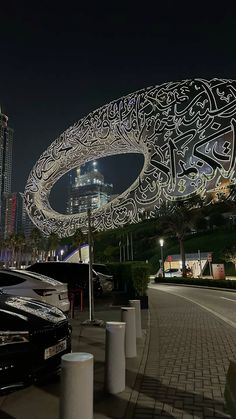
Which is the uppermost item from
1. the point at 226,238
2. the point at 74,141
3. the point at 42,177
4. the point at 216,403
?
the point at 74,141

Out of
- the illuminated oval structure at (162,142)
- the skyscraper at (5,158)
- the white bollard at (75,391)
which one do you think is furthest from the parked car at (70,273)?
the skyscraper at (5,158)

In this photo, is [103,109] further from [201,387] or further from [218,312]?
[201,387]

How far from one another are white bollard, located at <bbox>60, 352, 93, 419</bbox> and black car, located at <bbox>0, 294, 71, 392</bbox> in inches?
47.7

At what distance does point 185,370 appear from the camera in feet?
21.3

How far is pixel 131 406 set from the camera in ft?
15.7

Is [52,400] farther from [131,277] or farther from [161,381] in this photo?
[131,277]

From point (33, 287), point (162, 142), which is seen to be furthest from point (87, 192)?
point (33, 287)

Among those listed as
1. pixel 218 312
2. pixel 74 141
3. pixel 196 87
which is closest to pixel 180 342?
pixel 218 312

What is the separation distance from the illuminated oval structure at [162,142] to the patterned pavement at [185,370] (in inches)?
2056

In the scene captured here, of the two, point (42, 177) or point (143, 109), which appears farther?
point (42, 177)

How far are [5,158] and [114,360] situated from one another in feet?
575

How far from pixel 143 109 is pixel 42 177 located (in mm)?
24584

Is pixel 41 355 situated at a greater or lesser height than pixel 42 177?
lesser

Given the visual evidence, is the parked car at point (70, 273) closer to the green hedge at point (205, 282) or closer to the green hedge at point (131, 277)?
the green hedge at point (131, 277)
